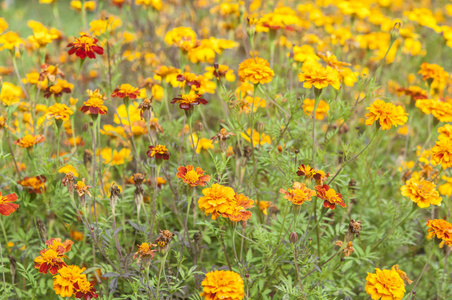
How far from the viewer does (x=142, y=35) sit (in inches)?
157

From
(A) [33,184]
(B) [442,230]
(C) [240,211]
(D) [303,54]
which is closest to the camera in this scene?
(C) [240,211]

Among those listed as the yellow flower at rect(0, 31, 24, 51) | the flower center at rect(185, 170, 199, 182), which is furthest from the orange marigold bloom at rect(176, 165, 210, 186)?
the yellow flower at rect(0, 31, 24, 51)

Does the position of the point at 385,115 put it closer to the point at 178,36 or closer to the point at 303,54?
the point at 303,54

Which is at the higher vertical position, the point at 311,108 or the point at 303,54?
the point at 303,54

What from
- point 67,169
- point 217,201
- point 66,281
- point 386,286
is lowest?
point 386,286

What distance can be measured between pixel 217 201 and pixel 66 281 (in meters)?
0.60

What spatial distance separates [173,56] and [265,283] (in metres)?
2.54

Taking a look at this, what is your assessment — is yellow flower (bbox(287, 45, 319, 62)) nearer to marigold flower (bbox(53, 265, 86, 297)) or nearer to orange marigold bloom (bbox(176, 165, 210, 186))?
orange marigold bloom (bbox(176, 165, 210, 186))

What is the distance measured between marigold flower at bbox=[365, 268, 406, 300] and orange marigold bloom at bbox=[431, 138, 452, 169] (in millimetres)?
516

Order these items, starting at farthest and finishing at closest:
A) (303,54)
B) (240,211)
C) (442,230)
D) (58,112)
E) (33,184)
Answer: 1. (303,54)
2. (33,184)
3. (58,112)
4. (442,230)
5. (240,211)

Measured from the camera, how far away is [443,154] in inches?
64.1

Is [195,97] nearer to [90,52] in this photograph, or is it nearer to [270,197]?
[90,52]

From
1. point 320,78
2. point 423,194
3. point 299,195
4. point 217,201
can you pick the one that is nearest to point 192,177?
point 217,201

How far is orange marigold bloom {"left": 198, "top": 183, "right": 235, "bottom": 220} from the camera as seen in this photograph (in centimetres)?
132
